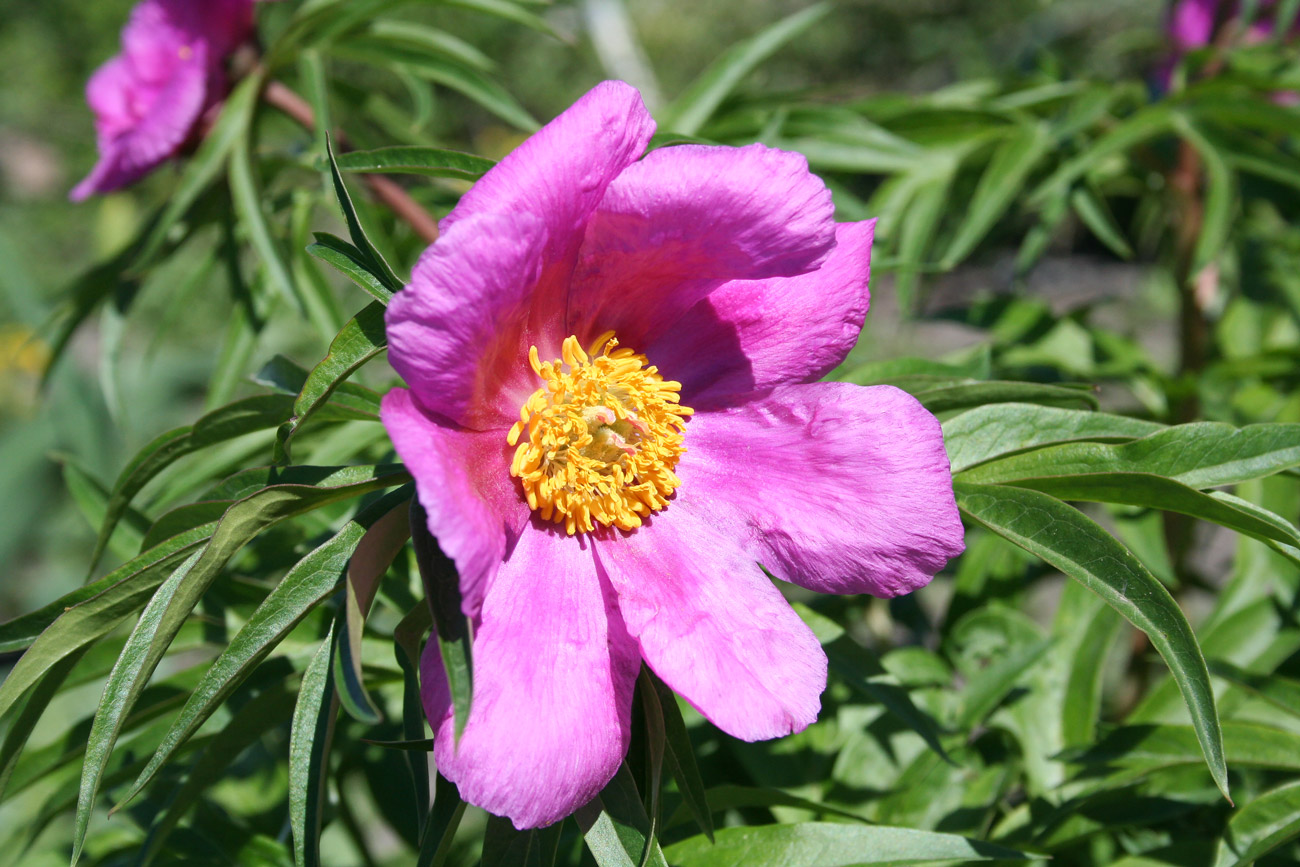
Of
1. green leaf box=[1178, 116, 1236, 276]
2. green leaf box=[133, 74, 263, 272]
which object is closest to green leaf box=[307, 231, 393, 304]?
green leaf box=[133, 74, 263, 272]

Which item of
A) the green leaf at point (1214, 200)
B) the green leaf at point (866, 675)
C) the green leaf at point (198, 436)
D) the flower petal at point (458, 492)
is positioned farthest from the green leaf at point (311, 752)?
the green leaf at point (1214, 200)

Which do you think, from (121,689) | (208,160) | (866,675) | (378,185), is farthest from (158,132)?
(866,675)

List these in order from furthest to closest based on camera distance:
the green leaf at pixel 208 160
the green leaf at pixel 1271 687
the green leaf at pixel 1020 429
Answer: the green leaf at pixel 208 160 < the green leaf at pixel 1271 687 < the green leaf at pixel 1020 429

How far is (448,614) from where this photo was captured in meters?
0.59

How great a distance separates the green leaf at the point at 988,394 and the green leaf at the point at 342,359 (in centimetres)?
44

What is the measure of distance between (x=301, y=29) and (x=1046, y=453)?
Result: 97 centimetres

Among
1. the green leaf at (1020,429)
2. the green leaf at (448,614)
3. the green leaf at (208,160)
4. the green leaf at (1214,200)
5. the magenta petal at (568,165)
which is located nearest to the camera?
the green leaf at (448,614)

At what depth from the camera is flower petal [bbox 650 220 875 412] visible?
796mm

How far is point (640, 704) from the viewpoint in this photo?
76 centimetres

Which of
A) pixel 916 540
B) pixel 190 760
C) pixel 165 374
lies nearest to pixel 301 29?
pixel 190 760

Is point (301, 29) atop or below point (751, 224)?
atop

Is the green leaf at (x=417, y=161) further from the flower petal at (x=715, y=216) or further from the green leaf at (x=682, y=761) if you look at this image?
the green leaf at (x=682, y=761)

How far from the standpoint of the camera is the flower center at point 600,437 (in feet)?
2.66

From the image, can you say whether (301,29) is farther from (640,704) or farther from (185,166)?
(640,704)
